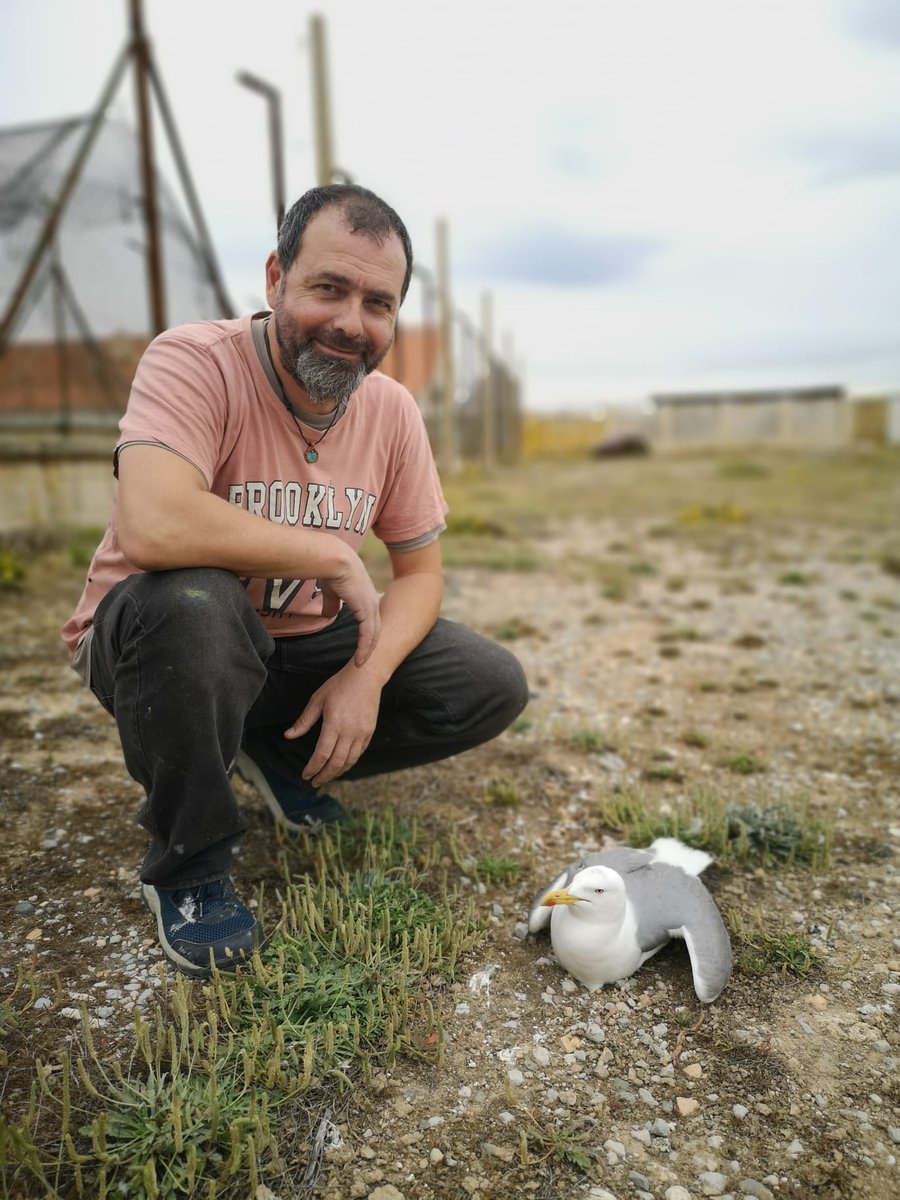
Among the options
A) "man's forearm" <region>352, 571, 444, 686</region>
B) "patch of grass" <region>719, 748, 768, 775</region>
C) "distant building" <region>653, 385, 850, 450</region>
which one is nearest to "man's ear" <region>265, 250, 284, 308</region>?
"man's forearm" <region>352, 571, 444, 686</region>

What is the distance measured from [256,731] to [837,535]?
317 inches

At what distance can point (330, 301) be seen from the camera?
7.54ft

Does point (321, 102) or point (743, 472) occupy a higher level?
point (321, 102)

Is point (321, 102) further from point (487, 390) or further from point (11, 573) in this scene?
point (487, 390)

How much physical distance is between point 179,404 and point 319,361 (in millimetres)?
362

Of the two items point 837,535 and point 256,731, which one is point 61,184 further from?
point 837,535

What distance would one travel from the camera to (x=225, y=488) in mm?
2363

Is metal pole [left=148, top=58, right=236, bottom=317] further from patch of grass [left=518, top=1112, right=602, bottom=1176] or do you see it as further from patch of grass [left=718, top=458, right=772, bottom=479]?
patch of grass [left=718, top=458, right=772, bottom=479]

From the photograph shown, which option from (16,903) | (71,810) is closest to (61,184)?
(71,810)

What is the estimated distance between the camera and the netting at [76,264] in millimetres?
6777

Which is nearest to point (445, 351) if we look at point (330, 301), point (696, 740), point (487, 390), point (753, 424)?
point (487, 390)

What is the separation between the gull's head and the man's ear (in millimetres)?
1627

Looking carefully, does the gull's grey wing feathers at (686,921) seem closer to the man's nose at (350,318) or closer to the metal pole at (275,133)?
the man's nose at (350,318)

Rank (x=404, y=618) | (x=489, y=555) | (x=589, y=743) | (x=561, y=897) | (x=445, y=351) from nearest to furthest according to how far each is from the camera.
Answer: (x=561, y=897)
(x=404, y=618)
(x=589, y=743)
(x=489, y=555)
(x=445, y=351)
